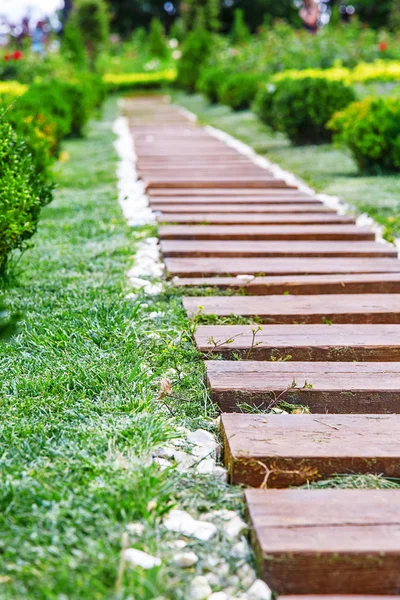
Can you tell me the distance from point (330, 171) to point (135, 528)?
5891mm

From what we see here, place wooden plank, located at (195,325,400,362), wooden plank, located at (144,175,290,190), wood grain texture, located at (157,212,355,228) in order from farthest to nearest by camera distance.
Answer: wooden plank, located at (144,175,290,190)
wood grain texture, located at (157,212,355,228)
wooden plank, located at (195,325,400,362)

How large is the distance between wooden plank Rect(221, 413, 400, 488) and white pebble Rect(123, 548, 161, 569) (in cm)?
42

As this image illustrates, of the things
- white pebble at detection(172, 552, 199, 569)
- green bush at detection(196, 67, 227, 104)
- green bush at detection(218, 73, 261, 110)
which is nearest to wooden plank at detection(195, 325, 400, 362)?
white pebble at detection(172, 552, 199, 569)

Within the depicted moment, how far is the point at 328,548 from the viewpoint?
1.52 m

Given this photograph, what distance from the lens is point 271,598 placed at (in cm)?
148

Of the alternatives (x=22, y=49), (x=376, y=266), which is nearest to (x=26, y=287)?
(x=376, y=266)

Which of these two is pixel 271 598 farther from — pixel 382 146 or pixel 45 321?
pixel 382 146

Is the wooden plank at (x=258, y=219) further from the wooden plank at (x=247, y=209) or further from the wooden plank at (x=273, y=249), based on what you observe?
the wooden plank at (x=273, y=249)

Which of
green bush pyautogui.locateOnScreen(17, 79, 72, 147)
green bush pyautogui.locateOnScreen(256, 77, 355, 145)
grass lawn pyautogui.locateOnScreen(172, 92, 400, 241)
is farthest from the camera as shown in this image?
green bush pyautogui.locateOnScreen(256, 77, 355, 145)

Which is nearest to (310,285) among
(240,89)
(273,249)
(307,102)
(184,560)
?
(273,249)

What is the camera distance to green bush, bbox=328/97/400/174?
20.7 ft

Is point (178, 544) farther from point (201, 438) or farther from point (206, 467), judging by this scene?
point (201, 438)

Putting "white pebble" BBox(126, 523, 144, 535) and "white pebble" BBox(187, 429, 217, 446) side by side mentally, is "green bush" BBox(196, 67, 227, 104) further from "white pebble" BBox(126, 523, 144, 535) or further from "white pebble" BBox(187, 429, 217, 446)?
"white pebble" BBox(126, 523, 144, 535)

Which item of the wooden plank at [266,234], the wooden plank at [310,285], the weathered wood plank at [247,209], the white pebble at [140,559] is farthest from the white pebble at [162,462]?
the weathered wood plank at [247,209]
